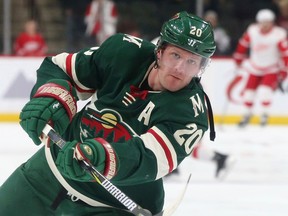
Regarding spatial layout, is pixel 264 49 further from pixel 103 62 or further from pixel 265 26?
pixel 103 62

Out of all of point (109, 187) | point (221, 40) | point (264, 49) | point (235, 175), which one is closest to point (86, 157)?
point (109, 187)

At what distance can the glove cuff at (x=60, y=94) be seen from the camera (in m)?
1.95

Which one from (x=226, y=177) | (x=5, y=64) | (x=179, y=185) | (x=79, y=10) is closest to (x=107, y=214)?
(x=179, y=185)

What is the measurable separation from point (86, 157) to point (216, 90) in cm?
544

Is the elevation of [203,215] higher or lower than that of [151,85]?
lower

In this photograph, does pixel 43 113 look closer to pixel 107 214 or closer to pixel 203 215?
pixel 107 214

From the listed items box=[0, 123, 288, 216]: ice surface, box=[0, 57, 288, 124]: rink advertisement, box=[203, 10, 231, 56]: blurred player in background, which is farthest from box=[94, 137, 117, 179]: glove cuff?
box=[203, 10, 231, 56]: blurred player in background

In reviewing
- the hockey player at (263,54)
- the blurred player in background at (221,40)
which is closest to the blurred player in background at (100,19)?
the blurred player in background at (221,40)

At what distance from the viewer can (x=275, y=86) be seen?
286 inches

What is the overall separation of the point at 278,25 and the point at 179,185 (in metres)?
4.21

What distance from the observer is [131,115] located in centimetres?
203

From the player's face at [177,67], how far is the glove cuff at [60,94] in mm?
249

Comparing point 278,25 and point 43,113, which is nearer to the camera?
point 43,113

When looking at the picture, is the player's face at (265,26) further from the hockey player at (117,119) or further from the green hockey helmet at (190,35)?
the green hockey helmet at (190,35)
